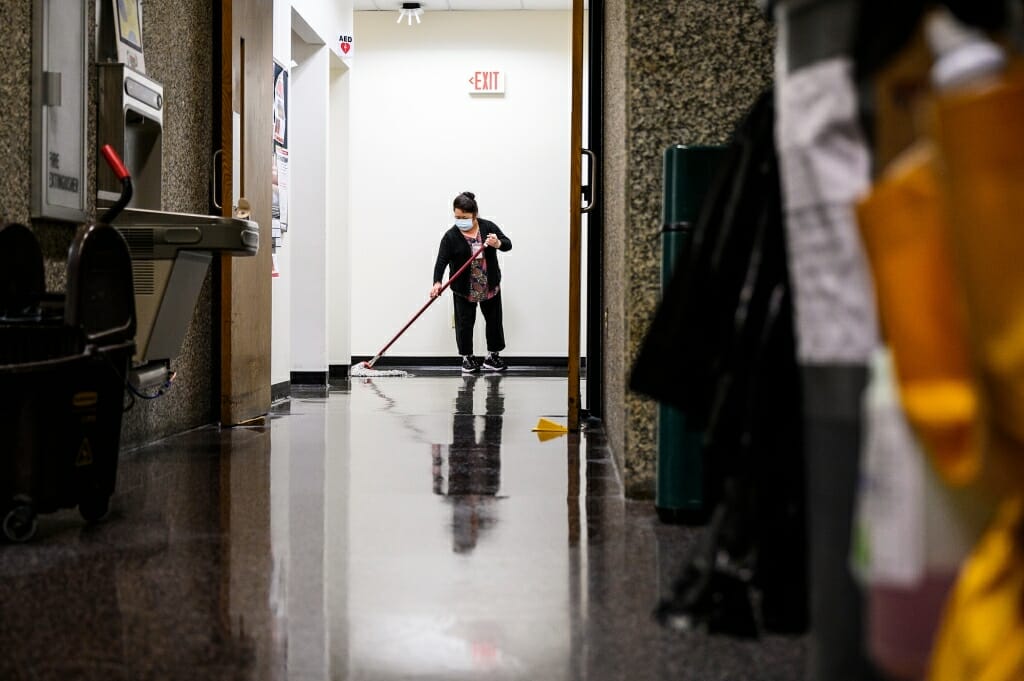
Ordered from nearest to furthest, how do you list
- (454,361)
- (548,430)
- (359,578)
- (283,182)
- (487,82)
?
(359,578) < (548,430) < (283,182) < (487,82) < (454,361)

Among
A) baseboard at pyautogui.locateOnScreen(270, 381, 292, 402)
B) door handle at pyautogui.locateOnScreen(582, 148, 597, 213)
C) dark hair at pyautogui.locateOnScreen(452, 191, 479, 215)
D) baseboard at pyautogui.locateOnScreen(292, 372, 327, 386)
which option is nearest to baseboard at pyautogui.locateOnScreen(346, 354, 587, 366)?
dark hair at pyautogui.locateOnScreen(452, 191, 479, 215)

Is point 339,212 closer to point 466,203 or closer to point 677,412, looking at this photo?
point 466,203

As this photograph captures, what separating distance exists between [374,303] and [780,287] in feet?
30.7

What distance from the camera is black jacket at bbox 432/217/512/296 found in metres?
9.34

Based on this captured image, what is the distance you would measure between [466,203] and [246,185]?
4453 mm

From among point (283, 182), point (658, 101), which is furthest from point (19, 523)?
point (283, 182)

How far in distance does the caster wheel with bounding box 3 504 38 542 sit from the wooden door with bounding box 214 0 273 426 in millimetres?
2399

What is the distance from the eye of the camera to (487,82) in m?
10.1

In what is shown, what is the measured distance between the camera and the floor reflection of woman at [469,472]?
8.68 feet

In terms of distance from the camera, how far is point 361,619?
1.83 metres

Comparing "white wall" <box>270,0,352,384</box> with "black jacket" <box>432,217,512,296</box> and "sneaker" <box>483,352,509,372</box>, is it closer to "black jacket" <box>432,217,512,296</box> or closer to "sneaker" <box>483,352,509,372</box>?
"black jacket" <box>432,217,512,296</box>

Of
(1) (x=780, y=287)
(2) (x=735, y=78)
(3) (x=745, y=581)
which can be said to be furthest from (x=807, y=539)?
(2) (x=735, y=78)

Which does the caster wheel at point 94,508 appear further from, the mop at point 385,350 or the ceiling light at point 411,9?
the ceiling light at point 411,9

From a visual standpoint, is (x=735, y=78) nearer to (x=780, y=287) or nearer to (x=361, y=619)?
(x=361, y=619)
